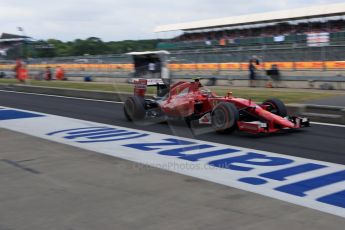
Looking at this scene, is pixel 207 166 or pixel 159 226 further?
pixel 207 166

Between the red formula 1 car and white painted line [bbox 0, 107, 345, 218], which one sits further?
the red formula 1 car

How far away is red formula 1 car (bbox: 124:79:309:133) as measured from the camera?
32.9 ft

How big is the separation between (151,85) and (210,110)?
81.4 inches

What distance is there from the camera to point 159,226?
4.84m

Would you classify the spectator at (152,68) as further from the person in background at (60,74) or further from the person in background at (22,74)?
the person in background at (60,74)

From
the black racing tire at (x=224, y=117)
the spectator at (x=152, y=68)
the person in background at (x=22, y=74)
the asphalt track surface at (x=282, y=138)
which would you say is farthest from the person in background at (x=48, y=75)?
the black racing tire at (x=224, y=117)

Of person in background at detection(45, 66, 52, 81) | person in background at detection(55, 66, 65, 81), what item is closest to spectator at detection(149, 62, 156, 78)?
person in background at detection(55, 66, 65, 81)

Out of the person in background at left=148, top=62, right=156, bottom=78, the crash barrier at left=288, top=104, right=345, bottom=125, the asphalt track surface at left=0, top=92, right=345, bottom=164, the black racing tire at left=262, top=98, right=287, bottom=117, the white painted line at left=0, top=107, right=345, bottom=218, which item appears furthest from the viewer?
the person in background at left=148, top=62, right=156, bottom=78

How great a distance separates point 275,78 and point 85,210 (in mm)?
17868

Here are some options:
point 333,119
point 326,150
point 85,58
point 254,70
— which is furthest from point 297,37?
point 326,150

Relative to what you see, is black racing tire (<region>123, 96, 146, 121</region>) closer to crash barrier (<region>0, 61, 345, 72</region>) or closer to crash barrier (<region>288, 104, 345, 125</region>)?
crash barrier (<region>288, 104, 345, 125</region>)

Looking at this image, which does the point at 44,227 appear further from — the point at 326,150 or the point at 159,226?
the point at 326,150

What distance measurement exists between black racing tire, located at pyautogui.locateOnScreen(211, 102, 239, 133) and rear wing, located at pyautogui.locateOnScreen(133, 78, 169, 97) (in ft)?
7.93

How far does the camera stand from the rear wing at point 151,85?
12422mm
